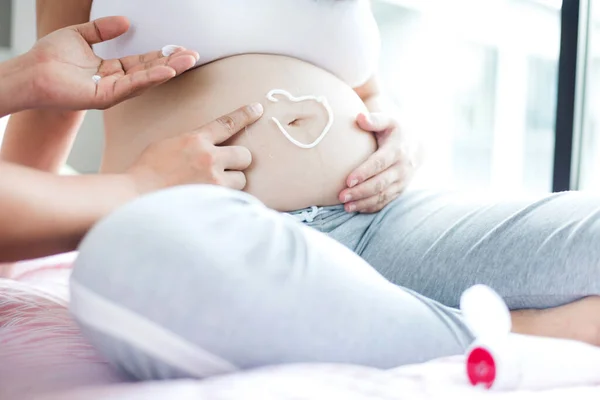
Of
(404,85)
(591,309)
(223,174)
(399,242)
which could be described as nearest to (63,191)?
(223,174)

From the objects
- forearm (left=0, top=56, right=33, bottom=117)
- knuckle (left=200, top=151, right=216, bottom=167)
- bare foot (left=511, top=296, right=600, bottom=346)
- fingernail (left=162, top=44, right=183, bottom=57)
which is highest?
fingernail (left=162, top=44, right=183, bottom=57)

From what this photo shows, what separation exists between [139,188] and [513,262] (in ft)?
1.44

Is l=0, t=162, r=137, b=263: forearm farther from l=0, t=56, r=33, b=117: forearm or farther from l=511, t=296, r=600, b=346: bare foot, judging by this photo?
l=511, t=296, r=600, b=346: bare foot

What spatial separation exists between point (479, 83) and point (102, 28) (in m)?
5.83

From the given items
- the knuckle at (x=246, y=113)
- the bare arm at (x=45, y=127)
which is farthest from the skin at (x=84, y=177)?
the bare arm at (x=45, y=127)

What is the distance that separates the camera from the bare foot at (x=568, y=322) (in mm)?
632

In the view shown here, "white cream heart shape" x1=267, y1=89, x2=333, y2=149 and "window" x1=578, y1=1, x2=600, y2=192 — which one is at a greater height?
"white cream heart shape" x1=267, y1=89, x2=333, y2=149

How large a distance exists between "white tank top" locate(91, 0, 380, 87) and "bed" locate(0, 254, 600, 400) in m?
0.46

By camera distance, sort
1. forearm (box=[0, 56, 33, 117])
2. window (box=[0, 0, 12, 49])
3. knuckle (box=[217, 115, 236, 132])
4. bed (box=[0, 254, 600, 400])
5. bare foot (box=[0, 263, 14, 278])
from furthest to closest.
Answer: window (box=[0, 0, 12, 49])
bare foot (box=[0, 263, 14, 278])
knuckle (box=[217, 115, 236, 132])
forearm (box=[0, 56, 33, 117])
bed (box=[0, 254, 600, 400])

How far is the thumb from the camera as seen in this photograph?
81 centimetres

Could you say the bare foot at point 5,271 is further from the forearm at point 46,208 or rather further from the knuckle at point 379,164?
the knuckle at point 379,164

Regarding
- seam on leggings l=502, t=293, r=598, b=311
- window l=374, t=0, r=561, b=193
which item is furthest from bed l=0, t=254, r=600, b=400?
window l=374, t=0, r=561, b=193

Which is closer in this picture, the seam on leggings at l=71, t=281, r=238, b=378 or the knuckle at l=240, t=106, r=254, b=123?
the seam on leggings at l=71, t=281, r=238, b=378

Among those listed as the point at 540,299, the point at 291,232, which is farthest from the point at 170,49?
the point at 540,299
